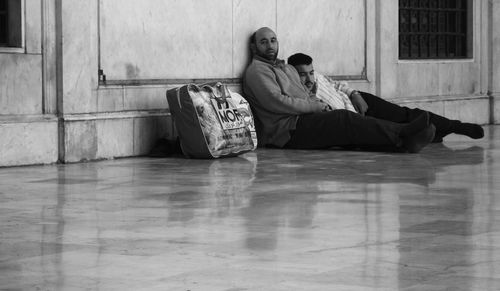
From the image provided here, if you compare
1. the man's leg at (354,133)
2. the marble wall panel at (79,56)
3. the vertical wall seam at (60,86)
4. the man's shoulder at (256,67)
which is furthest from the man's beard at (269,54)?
the vertical wall seam at (60,86)

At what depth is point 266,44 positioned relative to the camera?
13227 millimetres

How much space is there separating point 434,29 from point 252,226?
11.3 metres

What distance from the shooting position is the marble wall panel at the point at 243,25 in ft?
44.4

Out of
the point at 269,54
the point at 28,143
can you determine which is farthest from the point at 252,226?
the point at 269,54

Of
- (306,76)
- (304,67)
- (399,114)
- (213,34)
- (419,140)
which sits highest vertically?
(213,34)

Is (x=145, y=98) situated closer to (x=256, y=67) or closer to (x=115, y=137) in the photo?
(x=115, y=137)

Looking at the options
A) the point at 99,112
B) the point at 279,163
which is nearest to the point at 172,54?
the point at 99,112

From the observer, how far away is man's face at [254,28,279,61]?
43.4ft

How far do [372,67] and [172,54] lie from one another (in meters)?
4.00

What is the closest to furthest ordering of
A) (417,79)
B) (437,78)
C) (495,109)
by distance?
(417,79)
(437,78)
(495,109)

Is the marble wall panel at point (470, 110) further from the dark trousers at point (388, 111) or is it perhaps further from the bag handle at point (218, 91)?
the bag handle at point (218, 91)

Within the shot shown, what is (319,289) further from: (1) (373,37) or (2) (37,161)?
(1) (373,37)

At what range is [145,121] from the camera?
1233 cm

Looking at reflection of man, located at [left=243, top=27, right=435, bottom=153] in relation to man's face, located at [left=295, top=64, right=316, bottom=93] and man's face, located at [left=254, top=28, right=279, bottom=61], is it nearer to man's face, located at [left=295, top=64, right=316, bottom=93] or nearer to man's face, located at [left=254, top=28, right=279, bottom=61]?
man's face, located at [left=254, top=28, right=279, bottom=61]
